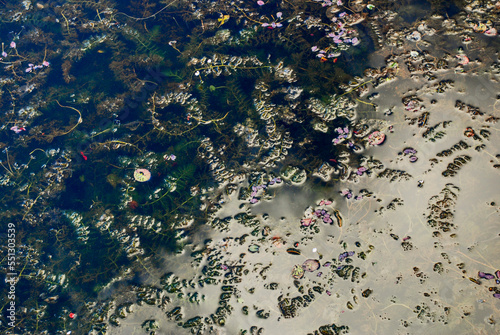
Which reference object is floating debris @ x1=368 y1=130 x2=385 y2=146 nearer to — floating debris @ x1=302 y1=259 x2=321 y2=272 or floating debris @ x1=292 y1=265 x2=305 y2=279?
floating debris @ x1=302 y1=259 x2=321 y2=272

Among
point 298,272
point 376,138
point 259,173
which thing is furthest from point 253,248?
point 376,138

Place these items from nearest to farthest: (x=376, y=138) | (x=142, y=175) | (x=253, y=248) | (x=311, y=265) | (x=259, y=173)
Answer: (x=311, y=265) → (x=253, y=248) → (x=376, y=138) → (x=259, y=173) → (x=142, y=175)

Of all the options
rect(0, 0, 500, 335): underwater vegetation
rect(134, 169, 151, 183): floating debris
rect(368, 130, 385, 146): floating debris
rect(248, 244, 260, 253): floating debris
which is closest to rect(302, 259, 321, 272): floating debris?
rect(0, 0, 500, 335): underwater vegetation

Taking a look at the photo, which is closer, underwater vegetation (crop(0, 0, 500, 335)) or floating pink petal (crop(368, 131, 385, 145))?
underwater vegetation (crop(0, 0, 500, 335))

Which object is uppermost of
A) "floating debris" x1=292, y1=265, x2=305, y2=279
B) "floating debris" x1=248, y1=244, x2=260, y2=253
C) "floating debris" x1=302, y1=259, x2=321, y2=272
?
"floating debris" x1=248, y1=244, x2=260, y2=253

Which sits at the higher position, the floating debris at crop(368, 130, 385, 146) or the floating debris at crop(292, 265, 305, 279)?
the floating debris at crop(368, 130, 385, 146)

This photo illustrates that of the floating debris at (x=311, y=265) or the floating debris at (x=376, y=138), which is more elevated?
the floating debris at (x=376, y=138)

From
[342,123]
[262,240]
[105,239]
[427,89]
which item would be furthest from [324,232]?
[105,239]

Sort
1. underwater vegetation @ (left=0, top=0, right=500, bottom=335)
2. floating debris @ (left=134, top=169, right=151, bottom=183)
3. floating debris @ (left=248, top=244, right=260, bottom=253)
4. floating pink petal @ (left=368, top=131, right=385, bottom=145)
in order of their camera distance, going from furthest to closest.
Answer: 1. floating debris @ (left=134, top=169, right=151, bottom=183)
2. floating pink petal @ (left=368, top=131, right=385, bottom=145)
3. floating debris @ (left=248, top=244, right=260, bottom=253)
4. underwater vegetation @ (left=0, top=0, right=500, bottom=335)

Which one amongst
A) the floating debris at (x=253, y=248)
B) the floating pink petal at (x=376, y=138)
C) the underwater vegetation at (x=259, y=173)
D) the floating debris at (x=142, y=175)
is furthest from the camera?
the floating debris at (x=142, y=175)

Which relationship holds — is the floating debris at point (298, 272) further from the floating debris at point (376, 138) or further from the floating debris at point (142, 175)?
the floating debris at point (142, 175)

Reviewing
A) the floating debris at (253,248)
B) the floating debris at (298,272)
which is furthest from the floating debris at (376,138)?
the floating debris at (253,248)

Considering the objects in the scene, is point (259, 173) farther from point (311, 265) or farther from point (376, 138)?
point (376, 138)
